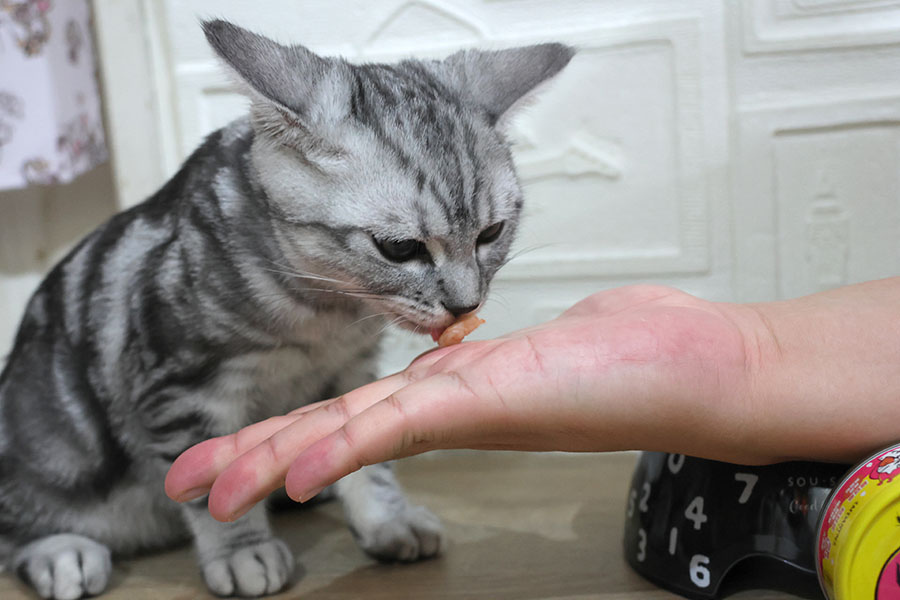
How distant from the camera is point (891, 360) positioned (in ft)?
3.26

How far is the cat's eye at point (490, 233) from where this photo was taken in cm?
114

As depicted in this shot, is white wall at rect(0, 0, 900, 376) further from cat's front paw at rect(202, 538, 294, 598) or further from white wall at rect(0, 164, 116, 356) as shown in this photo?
cat's front paw at rect(202, 538, 294, 598)

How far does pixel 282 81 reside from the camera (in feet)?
3.40

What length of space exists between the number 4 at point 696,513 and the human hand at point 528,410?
0.12 m

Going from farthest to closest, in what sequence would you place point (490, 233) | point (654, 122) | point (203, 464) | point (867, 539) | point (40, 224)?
point (40, 224) → point (654, 122) → point (490, 233) → point (203, 464) → point (867, 539)

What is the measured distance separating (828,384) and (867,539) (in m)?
0.23

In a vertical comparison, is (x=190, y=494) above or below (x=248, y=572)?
above

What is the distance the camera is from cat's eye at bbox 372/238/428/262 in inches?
41.6

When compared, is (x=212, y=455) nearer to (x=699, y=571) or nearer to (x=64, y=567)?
(x=64, y=567)

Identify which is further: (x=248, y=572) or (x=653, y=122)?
(x=653, y=122)

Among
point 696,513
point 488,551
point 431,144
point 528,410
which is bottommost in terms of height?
point 488,551

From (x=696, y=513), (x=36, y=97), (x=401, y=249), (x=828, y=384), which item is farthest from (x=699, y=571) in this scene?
(x=36, y=97)

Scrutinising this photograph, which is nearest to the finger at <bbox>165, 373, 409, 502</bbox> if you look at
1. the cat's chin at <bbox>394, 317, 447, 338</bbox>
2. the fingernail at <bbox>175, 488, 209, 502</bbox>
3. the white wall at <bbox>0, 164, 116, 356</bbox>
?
the fingernail at <bbox>175, 488, 209, 502</bbox>

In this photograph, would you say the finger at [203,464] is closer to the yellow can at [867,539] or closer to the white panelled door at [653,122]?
the yellow can at [867,539]
